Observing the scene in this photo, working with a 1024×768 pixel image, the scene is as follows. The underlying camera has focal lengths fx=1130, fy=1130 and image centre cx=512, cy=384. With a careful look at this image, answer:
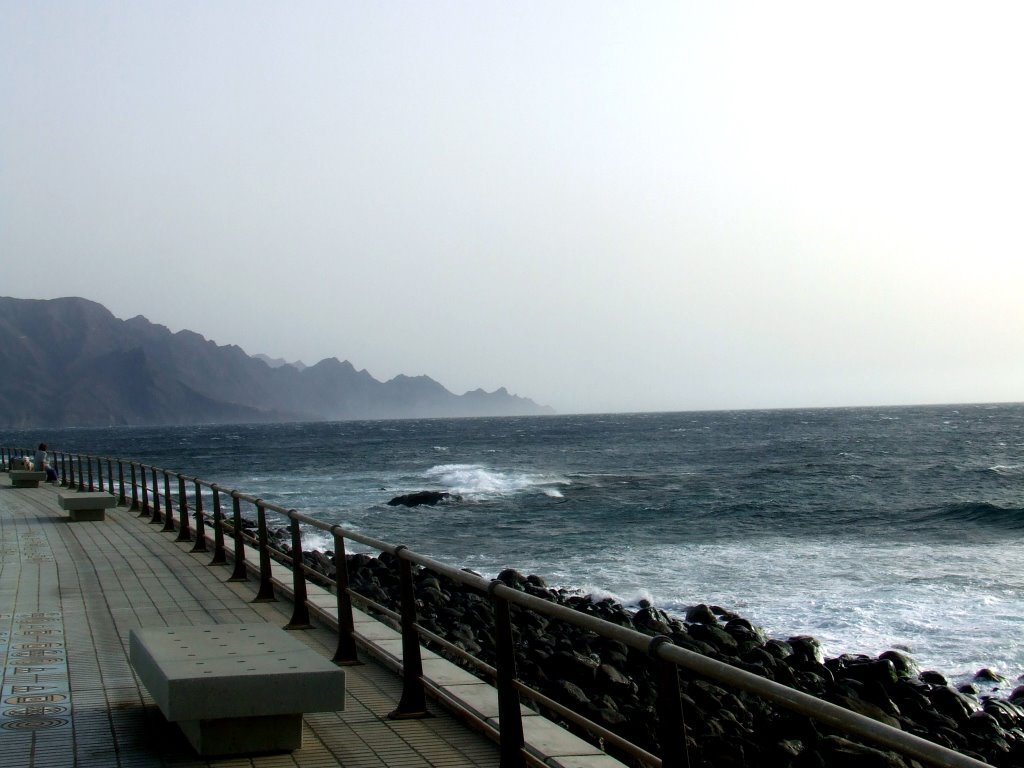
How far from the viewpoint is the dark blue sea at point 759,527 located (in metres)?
18.9

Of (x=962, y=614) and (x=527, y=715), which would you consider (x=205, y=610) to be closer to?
(x=527, y=715)

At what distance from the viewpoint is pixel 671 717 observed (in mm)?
3695

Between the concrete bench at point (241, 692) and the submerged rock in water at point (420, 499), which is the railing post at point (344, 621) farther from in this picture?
the submerged rock in water at point (420, 499)

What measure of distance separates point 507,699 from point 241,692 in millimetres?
1279

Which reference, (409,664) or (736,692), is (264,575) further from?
(736,692)

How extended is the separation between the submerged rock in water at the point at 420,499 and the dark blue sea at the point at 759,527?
3.39ft

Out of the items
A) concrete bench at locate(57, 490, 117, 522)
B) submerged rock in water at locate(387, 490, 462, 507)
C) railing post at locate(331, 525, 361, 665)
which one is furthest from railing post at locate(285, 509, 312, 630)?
submerged rock in water at locate(387, 490, 462, 507)

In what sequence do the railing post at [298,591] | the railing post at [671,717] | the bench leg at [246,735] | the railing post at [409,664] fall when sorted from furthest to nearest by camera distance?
the railing post at [298,591]
the railing post at [409,664]
the bench leg at [246,735]
the railing post at [671,717]

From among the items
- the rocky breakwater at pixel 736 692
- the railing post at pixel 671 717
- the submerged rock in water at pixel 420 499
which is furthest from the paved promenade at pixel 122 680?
the submerged rock in water at pixel 420 499

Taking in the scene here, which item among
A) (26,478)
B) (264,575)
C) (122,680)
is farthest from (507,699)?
(26,478)

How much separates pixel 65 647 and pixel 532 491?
135 ft

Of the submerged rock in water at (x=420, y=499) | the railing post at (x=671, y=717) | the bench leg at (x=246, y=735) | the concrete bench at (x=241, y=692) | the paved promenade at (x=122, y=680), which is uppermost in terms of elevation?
the railing post at (x=671, y=717)

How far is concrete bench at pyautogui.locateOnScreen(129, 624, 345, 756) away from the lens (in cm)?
527

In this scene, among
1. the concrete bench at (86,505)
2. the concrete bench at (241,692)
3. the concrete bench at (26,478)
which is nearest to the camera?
the concrete bench at (241,692)
